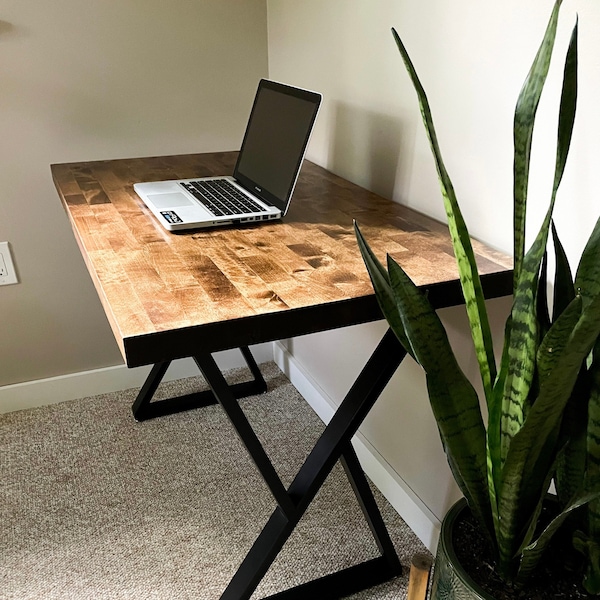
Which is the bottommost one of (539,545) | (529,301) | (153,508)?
(153,508)

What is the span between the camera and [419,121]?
1.18 meters

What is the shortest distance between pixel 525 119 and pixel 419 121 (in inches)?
21.6

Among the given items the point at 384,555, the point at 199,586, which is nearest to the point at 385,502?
the point at 384,555

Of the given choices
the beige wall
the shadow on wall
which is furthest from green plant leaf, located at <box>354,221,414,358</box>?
the beige wall

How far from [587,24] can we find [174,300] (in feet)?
Result: 2.07

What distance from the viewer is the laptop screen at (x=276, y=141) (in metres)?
1.20

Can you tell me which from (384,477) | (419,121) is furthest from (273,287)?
(384,477)

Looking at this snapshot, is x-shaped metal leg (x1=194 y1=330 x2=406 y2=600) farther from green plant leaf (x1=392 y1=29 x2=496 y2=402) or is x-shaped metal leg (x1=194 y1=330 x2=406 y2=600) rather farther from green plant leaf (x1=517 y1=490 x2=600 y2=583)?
green plant leaf (x1=517 y1=490 x2=600 y2=583)

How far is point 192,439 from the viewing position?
66.4 inches

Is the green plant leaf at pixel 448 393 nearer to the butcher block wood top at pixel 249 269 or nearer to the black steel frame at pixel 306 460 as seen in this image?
the butcher block wood top at pixel 249 269

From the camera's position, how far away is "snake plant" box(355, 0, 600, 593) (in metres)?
0.64

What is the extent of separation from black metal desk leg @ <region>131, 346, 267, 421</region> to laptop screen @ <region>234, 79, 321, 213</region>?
581 mm

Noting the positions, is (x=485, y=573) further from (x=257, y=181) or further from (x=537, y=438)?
(x=257, y=181)

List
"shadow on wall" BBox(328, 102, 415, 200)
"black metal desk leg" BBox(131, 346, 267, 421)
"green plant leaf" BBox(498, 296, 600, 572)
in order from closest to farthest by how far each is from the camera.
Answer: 1. "green plant leaf" BBox(498, 296, 600, 572)
2. "shadow on wall" BBox(328, 102, 415, 200)
3. "black metal desk leg" BBox(131, 346, 267, 421)
